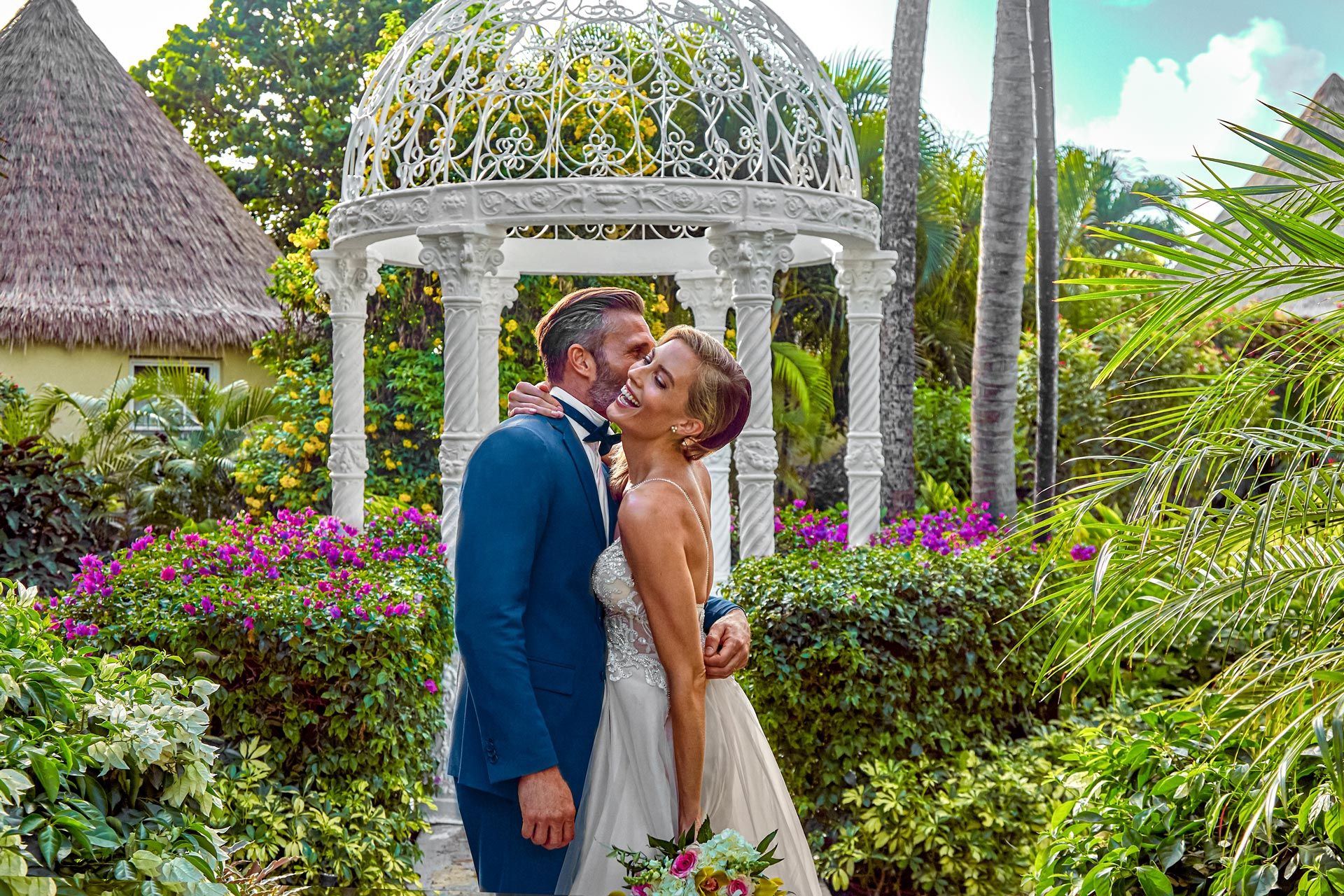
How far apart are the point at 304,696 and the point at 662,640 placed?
2.29m

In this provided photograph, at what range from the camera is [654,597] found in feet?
8.16

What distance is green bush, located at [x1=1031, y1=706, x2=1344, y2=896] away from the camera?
8.46 feet

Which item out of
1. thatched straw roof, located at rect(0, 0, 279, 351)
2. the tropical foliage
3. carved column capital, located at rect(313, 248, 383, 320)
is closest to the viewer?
carved column capital, located at rect(313, 248, 383, 320)

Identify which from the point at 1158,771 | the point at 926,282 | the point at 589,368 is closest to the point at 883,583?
the point at 1158,771

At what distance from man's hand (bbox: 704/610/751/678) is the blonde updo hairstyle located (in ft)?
1.26

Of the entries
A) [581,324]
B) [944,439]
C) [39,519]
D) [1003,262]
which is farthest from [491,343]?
[944,439]

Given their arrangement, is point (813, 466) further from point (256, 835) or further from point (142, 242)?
point (256, 835)

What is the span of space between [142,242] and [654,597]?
15599 mm

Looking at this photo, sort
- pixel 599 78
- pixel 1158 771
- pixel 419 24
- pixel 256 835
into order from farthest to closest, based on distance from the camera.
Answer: pixel 419 24 < pixel 599 78 < pixel 256 835 < pixel 1158 771

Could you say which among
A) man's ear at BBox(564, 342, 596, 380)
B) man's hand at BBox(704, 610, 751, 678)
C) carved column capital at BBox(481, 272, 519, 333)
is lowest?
man's hand at BBox(704, 610, 751, 678)

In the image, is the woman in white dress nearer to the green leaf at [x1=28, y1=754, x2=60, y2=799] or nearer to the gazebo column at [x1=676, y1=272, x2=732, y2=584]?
the green leaf at [x1=28, y1=754, x2=60, y2=799]

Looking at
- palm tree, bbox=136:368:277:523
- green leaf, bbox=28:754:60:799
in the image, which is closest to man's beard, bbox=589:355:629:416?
green leaf, bbox=28:754:60:799

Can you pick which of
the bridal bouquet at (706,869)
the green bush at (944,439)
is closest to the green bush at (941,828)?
the bridal bouquet at (706,869)

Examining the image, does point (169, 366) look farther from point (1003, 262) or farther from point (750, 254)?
point (750, 254)
